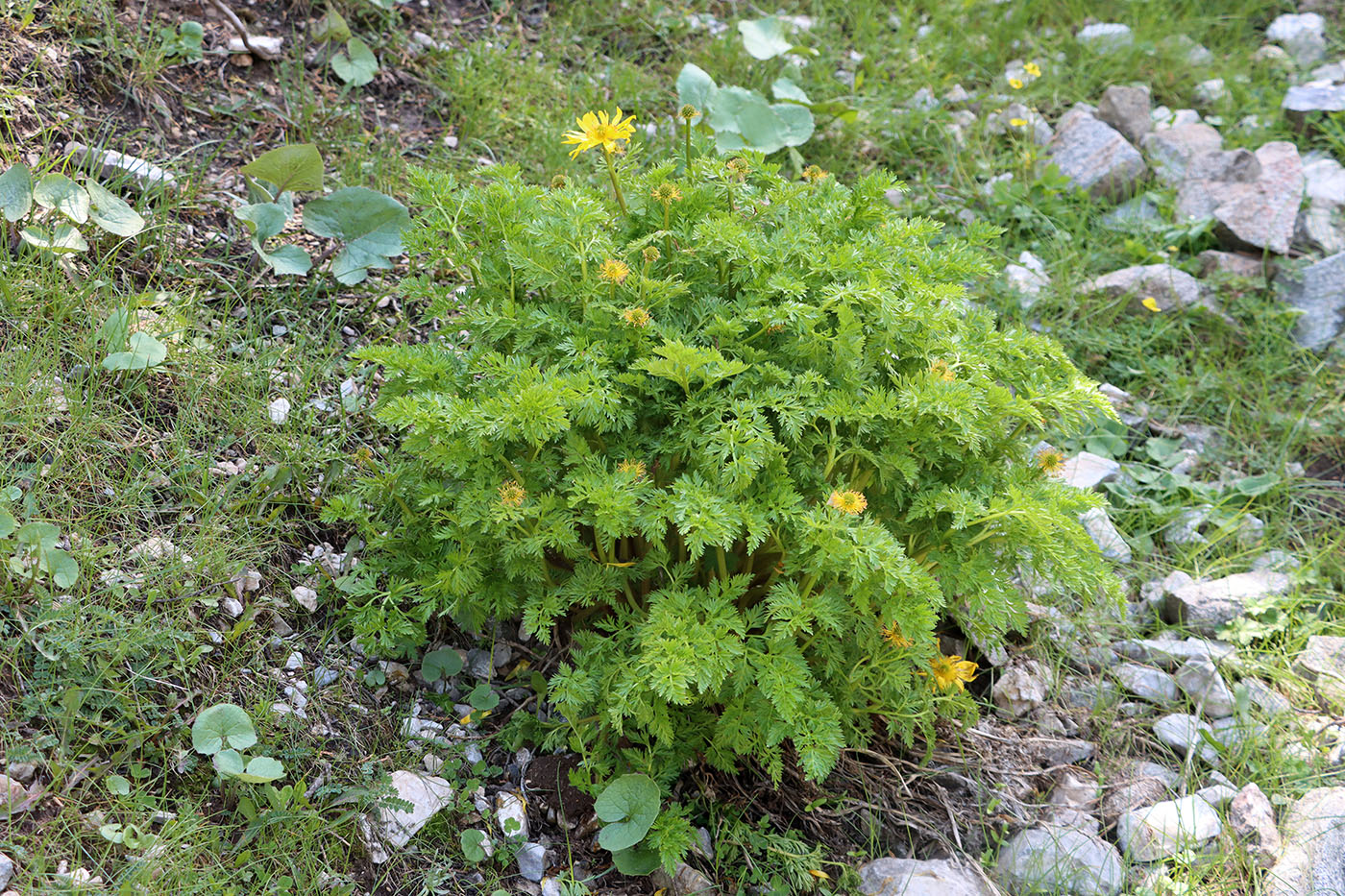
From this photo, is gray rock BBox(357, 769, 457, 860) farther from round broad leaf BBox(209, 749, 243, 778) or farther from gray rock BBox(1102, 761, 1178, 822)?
gray rock BBox(1102, 761, 1178, 822)

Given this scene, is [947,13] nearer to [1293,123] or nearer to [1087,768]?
[1293,123]

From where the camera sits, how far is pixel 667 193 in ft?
6.43

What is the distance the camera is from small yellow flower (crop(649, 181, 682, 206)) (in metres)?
1.96

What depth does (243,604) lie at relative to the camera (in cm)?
210

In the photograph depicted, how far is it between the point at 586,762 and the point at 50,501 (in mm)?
1189

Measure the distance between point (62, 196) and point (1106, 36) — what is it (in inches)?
156

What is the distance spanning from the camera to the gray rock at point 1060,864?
2021 mm

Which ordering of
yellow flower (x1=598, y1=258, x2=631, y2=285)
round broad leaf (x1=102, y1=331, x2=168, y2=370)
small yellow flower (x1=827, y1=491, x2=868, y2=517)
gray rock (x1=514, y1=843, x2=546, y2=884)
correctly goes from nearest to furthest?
1. small yellow flower (x1=827, y1=491, x2=868, y2=517)
2. yellow flower (x1=598, y1=258, x2=631, y2=285)
3. gray rock (x1=514, y1=843, x2=546, y2=884)
4. round broad leaf (x1=102, y1=331, x2=168, y2=370)

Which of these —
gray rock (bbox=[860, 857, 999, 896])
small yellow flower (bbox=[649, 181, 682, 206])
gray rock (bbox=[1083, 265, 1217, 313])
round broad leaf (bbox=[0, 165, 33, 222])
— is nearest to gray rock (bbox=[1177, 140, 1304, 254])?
gray rock (bbox=[1083, 265, 1217, 313])

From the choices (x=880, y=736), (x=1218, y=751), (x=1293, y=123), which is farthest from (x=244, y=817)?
(x=1293, y=123)

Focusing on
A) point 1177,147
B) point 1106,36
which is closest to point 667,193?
point 1177,147

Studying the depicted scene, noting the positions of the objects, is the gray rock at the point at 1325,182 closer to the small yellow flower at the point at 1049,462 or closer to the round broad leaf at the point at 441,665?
the small yellow flower at the point at 1049,462

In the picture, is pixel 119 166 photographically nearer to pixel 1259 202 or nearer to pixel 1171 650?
pixel 1171 650

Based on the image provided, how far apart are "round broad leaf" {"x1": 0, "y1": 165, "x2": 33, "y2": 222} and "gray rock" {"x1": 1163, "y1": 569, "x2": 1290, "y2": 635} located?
2973 mm
